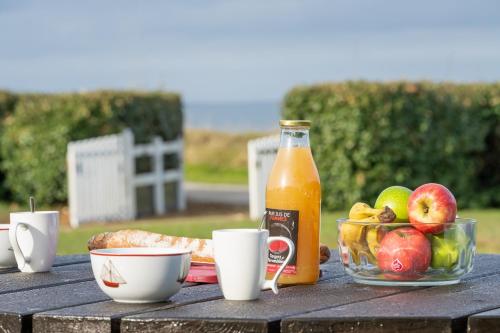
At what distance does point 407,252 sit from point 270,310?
20.1 inches

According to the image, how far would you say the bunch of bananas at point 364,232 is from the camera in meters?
2.58

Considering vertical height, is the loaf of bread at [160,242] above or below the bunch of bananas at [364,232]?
below

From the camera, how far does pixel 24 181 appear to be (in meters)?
14.3

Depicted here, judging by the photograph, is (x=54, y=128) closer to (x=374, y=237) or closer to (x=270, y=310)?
(x=374, y=237)

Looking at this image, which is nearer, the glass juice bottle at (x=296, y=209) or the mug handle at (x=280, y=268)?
the mug handle at (x=280, y=268)

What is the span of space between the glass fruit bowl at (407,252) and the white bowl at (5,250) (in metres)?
1.06

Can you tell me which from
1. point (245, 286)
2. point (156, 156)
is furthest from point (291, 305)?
point (156, 156)

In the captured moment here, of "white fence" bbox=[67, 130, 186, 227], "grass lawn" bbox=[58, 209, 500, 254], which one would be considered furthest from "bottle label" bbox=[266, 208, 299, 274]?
"white fence" bbox=[67, 130, 186, 227]

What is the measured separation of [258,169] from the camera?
13.7 metres

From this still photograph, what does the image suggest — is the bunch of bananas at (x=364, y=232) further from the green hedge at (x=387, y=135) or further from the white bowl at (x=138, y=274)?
the green hedge at (x=387, y=135)

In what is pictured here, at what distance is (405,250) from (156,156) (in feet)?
39.7

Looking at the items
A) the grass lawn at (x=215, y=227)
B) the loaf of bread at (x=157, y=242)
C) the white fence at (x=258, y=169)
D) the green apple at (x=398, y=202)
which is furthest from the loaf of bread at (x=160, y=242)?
the white fence at (x=258, y=169)

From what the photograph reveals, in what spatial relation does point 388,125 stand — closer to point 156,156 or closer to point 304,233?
point 156,156

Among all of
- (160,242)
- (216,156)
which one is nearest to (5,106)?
(216,156)
